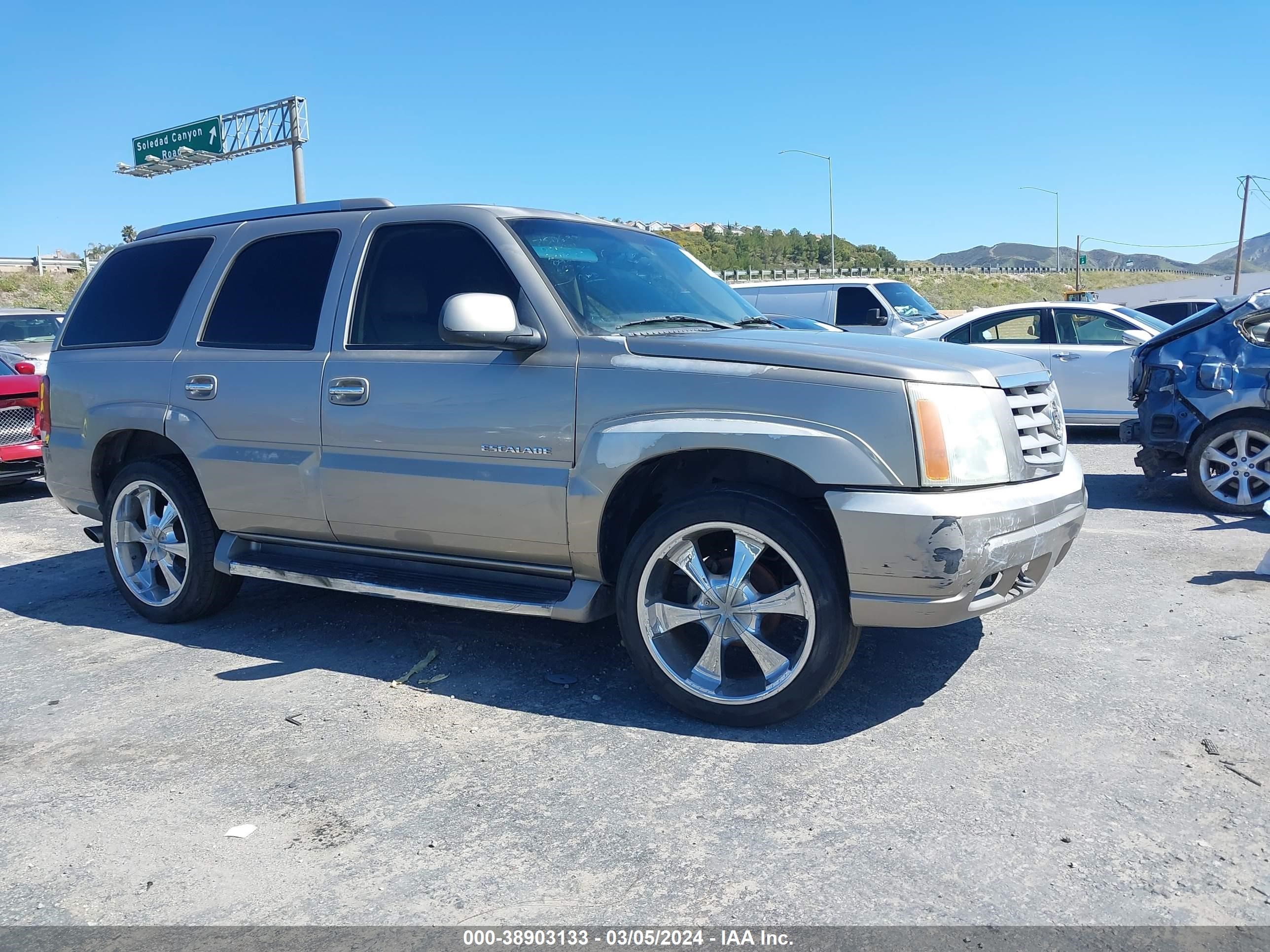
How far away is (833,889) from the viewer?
2707mm

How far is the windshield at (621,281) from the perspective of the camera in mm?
4262

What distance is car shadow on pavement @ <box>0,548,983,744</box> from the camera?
12.9 ft

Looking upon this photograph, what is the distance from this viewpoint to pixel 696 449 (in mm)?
3750

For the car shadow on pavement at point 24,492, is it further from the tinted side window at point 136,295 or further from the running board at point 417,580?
the running board at point 417,580

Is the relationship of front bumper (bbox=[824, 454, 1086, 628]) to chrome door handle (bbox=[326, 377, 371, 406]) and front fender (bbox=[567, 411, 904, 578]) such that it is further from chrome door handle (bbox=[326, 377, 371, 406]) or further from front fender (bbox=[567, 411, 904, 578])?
chrome door handle (bbox=[326, 377, 371, 406])

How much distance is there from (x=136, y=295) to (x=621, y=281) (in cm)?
283

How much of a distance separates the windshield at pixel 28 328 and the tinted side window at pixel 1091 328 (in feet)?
42.2

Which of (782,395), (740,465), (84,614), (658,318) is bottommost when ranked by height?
(84,614)

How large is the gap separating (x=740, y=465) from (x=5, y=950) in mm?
2704

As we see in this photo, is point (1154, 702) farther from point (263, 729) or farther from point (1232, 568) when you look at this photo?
point (263, 729)

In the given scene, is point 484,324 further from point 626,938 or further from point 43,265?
point 43,265

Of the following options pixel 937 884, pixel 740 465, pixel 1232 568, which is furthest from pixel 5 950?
pixel 1232 568

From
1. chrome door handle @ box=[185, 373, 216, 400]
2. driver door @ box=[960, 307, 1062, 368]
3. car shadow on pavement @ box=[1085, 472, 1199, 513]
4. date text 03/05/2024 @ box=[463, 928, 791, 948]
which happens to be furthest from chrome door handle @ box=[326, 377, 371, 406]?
driver door @ box=[960, 307, 1062, 368]

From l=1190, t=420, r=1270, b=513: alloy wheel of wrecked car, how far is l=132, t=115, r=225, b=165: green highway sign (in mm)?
26806
